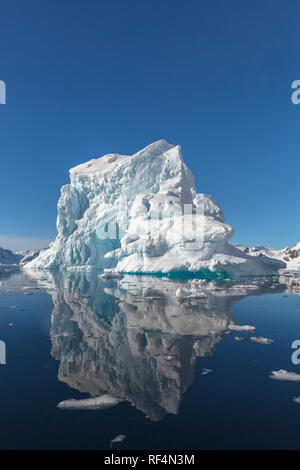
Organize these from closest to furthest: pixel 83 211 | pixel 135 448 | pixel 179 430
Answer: pixel 135 448 < pixel 179 430 < pixel 83 211

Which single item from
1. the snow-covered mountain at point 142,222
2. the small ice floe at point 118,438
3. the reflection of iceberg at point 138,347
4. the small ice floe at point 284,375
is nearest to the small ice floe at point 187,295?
the reflection of iceberg at point 138,347

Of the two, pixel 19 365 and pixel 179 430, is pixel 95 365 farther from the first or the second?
pixel 179 430

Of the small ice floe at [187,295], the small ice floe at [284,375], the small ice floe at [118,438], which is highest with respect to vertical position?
the small ice floe at [187,295]

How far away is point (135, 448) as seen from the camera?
3.98 meters

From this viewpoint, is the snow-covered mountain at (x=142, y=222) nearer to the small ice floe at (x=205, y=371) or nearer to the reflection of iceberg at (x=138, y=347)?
the reflection of iceberg at (x=138, y=347)

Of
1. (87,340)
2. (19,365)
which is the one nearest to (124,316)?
(87,340)

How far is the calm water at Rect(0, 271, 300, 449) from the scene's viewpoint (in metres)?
4.28

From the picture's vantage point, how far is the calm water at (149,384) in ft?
14.0

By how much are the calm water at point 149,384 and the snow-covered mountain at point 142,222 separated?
22.1 metres

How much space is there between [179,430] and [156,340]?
4.72m

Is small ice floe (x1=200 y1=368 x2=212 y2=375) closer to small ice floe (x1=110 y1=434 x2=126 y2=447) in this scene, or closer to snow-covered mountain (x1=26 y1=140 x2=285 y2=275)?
small ice floe (x1=110 y1=434 x2=126 y2=447)

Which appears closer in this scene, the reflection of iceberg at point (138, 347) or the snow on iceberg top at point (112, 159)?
the reflection of iceberg at point (138, 347)

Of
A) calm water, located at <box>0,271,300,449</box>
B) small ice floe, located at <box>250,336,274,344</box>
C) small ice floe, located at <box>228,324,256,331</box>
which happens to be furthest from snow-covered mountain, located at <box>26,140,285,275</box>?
small ice floe, located at <box>250,336,274,344</box>

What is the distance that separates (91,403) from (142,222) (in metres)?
38.5
